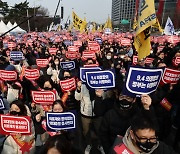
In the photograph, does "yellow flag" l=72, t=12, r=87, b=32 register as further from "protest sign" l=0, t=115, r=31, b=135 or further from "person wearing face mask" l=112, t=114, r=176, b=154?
"person wearing face mask" l=112, t=114, r=176, b=154

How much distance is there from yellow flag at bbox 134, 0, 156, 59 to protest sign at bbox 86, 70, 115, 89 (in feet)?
3.36

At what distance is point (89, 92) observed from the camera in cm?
484

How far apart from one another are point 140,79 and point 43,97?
5.72 ft

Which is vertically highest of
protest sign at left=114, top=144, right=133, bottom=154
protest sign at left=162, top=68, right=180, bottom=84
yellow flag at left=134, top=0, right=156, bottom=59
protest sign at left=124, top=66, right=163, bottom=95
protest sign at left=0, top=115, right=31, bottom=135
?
yellow flag at left=134, top=0, right=156, bottom=59

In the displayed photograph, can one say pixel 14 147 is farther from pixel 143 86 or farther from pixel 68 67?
pixel 68 67

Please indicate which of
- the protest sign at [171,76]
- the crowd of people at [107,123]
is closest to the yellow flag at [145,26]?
the protest sign at [171,76]

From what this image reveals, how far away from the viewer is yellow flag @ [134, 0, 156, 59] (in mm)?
4820

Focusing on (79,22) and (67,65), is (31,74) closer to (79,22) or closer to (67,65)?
(67,65)

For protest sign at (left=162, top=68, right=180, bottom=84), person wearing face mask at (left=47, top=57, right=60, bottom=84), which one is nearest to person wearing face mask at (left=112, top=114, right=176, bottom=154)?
protest sign at (left=162, top=68, right=180, bottom=84)

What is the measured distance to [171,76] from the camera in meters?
4.62

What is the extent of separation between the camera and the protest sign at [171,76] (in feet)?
15.0

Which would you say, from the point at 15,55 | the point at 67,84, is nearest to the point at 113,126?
the point at 67,84

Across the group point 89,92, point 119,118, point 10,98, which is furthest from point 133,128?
point 10,98

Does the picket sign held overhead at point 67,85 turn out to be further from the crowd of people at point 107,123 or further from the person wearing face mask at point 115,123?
the person wearing face mask at point 115,123
